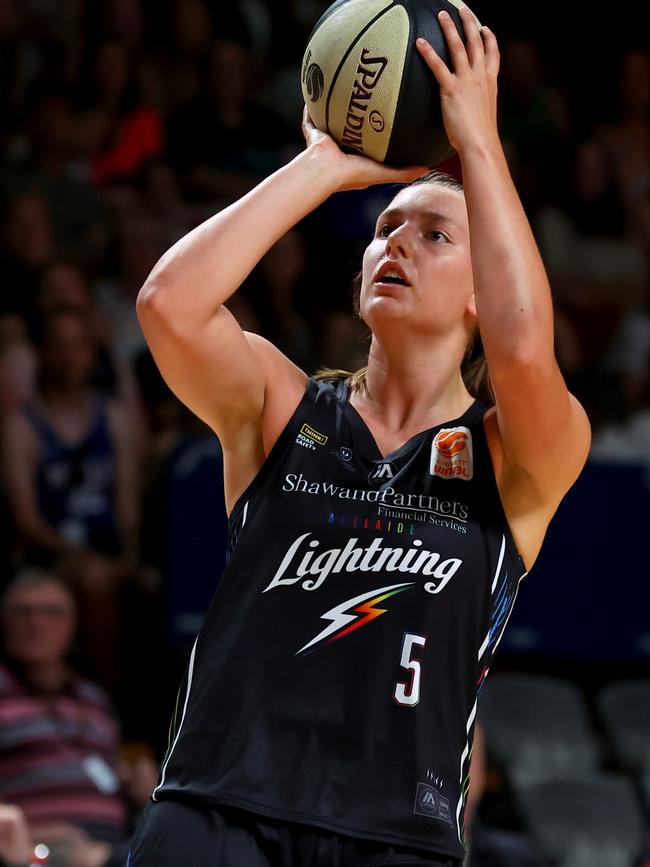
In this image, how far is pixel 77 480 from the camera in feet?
20.9

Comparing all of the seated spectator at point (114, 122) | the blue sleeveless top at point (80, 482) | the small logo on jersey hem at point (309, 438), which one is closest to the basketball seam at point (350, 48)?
the small logo on jersey hem at point (309, 438)

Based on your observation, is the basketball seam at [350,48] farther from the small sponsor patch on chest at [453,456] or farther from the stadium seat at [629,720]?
the stadium seat at [629,720]

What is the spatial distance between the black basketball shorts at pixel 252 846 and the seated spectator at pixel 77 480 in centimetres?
372

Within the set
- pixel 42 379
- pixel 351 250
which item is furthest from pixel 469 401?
pixel 351 250

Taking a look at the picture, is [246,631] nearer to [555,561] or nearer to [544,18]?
[555,561]

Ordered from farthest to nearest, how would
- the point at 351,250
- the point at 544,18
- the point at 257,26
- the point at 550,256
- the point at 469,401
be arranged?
the point at 544,18 < the point at 257,26 < the point at 550,256 < the point at 351,250 < the point at 469,401

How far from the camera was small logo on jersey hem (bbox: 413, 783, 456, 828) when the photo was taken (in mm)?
2387

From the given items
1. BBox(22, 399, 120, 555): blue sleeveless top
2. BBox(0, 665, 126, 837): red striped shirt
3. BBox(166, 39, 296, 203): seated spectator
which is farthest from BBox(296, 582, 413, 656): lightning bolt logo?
BBox(166, 39, 296, 203): seated spectator

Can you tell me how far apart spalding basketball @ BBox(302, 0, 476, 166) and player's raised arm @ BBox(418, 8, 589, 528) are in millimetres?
38

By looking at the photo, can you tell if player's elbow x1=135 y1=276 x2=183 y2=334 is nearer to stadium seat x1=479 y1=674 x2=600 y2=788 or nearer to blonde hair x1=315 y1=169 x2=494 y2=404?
blonde hair x1=315 y1=169 x2=494 y2=404

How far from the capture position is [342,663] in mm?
2428

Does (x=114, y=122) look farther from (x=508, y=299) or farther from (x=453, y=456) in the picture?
(x=508, y=299)

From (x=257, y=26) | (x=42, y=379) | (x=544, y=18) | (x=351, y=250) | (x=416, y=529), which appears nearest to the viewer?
(x=416, y=529)

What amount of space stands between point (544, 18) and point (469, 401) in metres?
8.74
